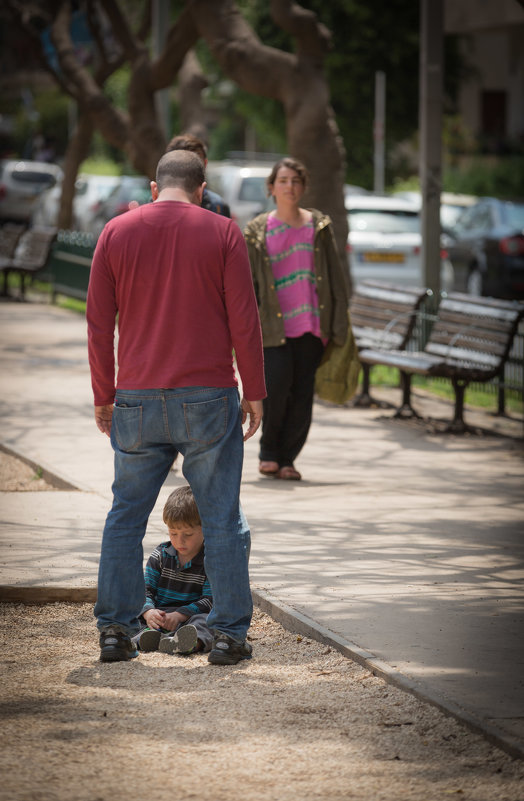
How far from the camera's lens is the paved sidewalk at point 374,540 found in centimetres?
515

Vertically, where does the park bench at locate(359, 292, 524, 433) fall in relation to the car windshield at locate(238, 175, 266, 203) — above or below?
below

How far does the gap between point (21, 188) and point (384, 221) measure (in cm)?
2002

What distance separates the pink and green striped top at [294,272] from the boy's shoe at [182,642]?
342cm

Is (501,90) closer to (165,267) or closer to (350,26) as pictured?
(350,26)

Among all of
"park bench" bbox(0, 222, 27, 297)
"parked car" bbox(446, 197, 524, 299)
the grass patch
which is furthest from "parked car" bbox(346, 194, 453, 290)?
the grass patch

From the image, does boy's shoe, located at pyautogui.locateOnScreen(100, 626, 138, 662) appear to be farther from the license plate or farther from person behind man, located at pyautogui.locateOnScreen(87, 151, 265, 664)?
the license plate

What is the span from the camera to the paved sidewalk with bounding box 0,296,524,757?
5.15 m

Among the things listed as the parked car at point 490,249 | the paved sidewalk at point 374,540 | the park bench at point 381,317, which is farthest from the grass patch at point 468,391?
the parked car at point 490,249

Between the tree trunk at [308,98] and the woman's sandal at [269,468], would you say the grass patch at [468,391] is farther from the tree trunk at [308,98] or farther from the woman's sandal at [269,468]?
the woman's sandal at [269,468]

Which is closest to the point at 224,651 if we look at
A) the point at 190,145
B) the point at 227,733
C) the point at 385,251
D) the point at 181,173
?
the point at 227,733

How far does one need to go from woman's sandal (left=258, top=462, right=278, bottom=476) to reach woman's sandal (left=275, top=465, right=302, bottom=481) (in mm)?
44

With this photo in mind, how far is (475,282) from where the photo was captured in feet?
73.6

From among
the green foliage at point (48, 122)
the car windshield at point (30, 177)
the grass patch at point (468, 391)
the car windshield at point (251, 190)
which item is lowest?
the grass patch at point (468, 391)


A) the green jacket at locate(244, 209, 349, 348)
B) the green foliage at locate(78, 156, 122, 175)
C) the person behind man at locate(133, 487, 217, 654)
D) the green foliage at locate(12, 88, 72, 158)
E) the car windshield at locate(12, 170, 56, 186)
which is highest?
the green foliage at locate(12, 88, 72, 158)
